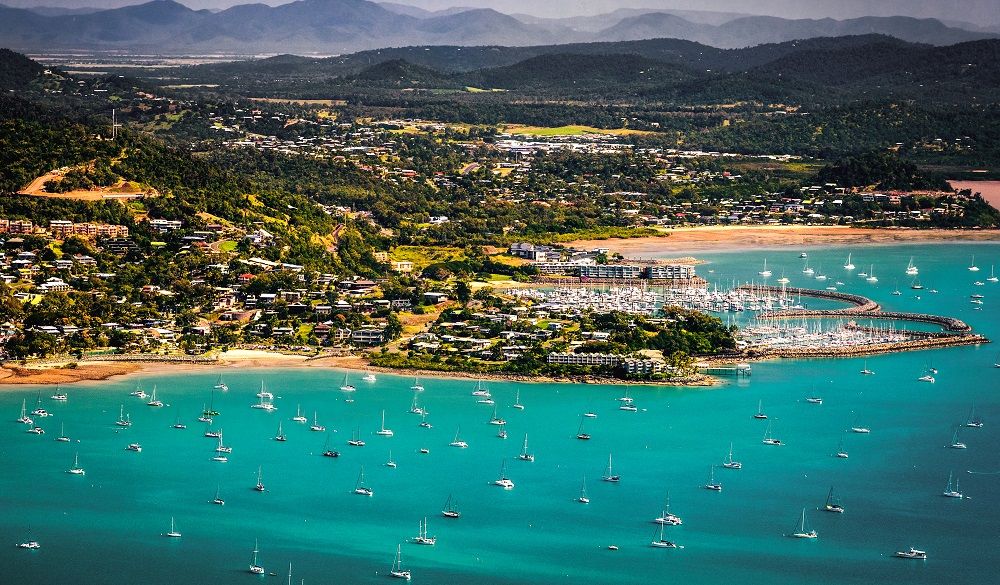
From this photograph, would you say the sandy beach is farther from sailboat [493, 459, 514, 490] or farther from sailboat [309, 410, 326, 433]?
sailboat [493, 459, 514, 490]

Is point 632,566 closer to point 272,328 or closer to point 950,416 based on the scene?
point 950,416

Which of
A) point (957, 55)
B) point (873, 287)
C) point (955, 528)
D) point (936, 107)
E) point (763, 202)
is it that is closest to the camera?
point (955, 528)

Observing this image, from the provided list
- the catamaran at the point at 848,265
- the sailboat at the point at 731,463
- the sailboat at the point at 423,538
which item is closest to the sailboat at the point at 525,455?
the sailboat at the point at 731,463

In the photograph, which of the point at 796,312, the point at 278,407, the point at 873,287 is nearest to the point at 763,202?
the point at 873,287

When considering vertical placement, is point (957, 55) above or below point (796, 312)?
above

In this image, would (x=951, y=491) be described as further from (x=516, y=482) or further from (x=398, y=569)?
(x=398, y=569)

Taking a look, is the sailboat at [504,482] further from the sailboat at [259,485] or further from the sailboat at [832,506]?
the sailboat at [832,506]

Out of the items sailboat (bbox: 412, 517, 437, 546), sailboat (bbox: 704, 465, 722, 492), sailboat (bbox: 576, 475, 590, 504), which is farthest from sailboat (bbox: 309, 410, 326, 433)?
sailboat (bbox: 704, 465, 722, 492)

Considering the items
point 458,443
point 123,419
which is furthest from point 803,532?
point 123,419
